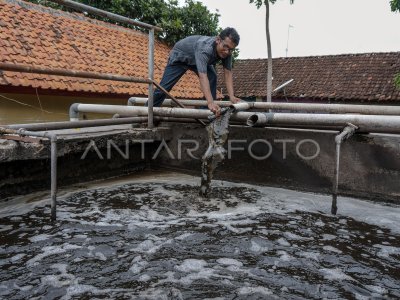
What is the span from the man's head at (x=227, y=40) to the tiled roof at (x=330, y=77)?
10769mm

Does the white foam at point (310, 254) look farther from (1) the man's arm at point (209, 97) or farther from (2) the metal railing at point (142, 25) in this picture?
(2) the metal railing at point (142, 25)

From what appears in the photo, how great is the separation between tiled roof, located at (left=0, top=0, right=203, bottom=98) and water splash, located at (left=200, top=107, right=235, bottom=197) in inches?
189

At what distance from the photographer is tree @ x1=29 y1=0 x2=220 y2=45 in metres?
12.2

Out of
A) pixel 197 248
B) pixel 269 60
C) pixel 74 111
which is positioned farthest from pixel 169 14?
pixel 197 248

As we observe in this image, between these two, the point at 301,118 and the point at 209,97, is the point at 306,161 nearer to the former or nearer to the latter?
the point at 301,118

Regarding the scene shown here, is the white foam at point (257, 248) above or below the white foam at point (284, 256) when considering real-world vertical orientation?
above

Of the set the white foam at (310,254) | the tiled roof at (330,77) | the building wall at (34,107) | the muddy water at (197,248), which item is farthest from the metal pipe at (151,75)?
the tiled roof at (330,77)

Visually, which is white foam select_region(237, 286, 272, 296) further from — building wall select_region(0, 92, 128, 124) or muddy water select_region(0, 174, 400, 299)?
building wall select_region(0, 92, 128, 124)

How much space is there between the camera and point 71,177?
4055mm

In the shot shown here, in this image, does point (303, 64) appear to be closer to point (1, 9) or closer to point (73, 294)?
point (1, 9)

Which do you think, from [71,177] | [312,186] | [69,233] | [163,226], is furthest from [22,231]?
[312,186]

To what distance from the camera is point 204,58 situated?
4.10 meters

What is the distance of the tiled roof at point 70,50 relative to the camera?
7723 millimetres

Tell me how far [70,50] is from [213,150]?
649 centimetres
